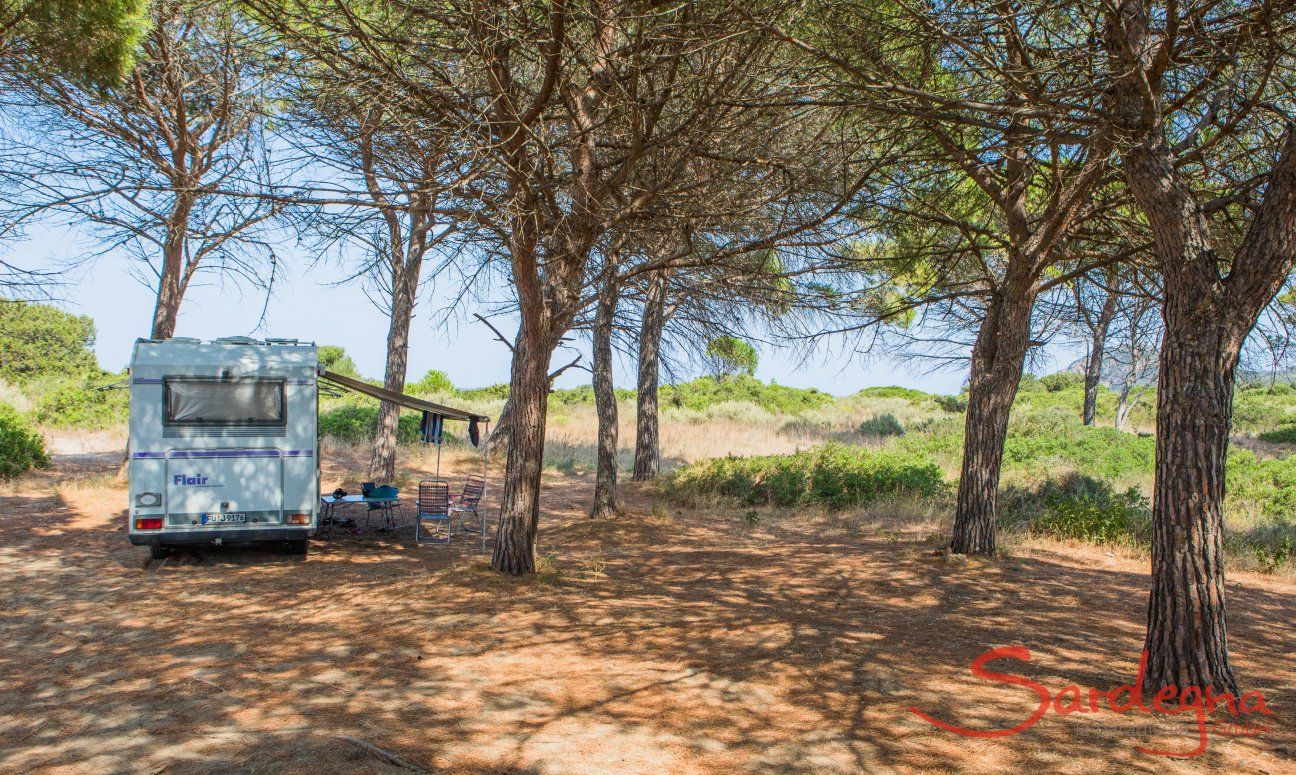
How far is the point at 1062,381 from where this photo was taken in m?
54.1

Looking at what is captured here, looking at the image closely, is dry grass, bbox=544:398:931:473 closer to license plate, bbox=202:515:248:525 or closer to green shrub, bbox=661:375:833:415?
green shrub, bbox=661:375:833:415

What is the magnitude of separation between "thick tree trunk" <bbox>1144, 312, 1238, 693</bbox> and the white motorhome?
365 inches

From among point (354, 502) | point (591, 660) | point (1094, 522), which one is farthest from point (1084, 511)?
point (354, 502)

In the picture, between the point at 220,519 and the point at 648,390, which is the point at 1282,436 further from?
the point at 220,519

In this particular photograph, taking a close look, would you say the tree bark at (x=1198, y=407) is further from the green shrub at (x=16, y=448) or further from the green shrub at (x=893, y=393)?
the green shrub at (x=893, y=393)

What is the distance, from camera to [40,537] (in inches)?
471

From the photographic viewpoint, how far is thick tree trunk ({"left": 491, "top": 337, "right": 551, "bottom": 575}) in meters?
9.15

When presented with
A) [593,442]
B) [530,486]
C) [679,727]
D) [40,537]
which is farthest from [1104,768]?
[593,442]

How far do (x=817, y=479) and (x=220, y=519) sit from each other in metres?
10.7

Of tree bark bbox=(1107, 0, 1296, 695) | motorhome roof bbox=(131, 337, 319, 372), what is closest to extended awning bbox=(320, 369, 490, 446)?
motorhome roof bbox=(131, 337, 319, 372)

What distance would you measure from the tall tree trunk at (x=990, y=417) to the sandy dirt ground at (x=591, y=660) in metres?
0.51

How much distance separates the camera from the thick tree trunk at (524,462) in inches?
360

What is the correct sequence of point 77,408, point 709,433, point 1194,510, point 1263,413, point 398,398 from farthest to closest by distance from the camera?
point 1263,413 → point 709,433 → point 77,408 → point 398,398 → point 1194,510

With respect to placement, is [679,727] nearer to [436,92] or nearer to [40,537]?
[436,92]
